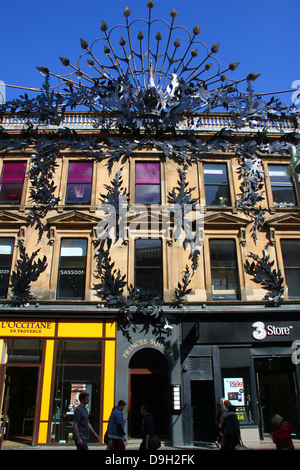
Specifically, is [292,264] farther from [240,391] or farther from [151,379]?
[151,379]

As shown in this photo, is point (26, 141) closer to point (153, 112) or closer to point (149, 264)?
point (153, 112)

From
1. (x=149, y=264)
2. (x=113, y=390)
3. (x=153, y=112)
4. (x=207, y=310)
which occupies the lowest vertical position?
(x=113, y=390)

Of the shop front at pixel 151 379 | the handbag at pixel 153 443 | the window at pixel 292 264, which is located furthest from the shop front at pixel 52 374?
the window at pixel 292 264

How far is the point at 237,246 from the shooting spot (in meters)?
15.5

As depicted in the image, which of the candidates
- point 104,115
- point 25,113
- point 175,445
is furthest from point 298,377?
point 25,113

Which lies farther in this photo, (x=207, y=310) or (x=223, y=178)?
(x=223, y=178)

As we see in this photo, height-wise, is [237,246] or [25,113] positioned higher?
[25,113]

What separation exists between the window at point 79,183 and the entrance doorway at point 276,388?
967 cm

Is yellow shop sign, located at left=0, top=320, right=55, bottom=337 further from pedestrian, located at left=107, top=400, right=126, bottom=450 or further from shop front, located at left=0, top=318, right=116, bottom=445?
pedestrian, located at left=107, top=400, right=126, bottom=450

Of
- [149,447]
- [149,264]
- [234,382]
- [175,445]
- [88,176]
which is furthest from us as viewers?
[88,176]

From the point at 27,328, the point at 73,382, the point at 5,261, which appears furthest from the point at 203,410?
the point at 5,261

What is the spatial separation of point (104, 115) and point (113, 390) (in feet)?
38.0

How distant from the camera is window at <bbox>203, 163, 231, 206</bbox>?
16359 millimetres

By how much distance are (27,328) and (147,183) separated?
7663mm
